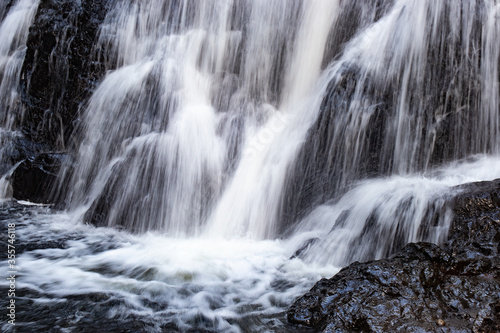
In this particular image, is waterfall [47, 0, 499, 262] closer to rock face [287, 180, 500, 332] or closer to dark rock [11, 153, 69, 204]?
dark rock [11, 153, 69, 204]

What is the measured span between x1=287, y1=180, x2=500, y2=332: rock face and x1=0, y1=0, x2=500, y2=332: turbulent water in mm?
397

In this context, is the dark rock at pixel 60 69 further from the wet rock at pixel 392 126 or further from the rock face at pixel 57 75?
the wet rock at pixel 392 126

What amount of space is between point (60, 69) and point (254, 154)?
471 centimetres

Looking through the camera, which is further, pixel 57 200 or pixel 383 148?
pixel 57 200

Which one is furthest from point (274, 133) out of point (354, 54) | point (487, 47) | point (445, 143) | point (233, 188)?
point (487, 47)

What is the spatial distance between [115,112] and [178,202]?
2.51m

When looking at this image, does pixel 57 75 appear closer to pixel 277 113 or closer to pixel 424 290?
pixel 277 113

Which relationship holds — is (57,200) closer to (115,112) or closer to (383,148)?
(115,112)

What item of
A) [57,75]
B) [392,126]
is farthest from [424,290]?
[57,75]

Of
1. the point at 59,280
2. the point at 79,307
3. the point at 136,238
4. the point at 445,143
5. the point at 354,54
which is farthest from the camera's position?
the point at 354,54

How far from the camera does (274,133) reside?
274 inches

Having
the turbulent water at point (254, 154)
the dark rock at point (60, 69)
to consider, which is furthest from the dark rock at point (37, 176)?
the dark rock at point (60, 69)

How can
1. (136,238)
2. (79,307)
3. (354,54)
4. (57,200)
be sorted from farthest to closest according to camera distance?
1. (57,200)
2. (354,54)
3. (136,238)
4. (79,307)

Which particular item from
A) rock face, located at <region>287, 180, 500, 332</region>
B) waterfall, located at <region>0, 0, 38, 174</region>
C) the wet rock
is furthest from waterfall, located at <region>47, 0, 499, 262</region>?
waterfall, located at <region>0, 0, 38, 174</region>
